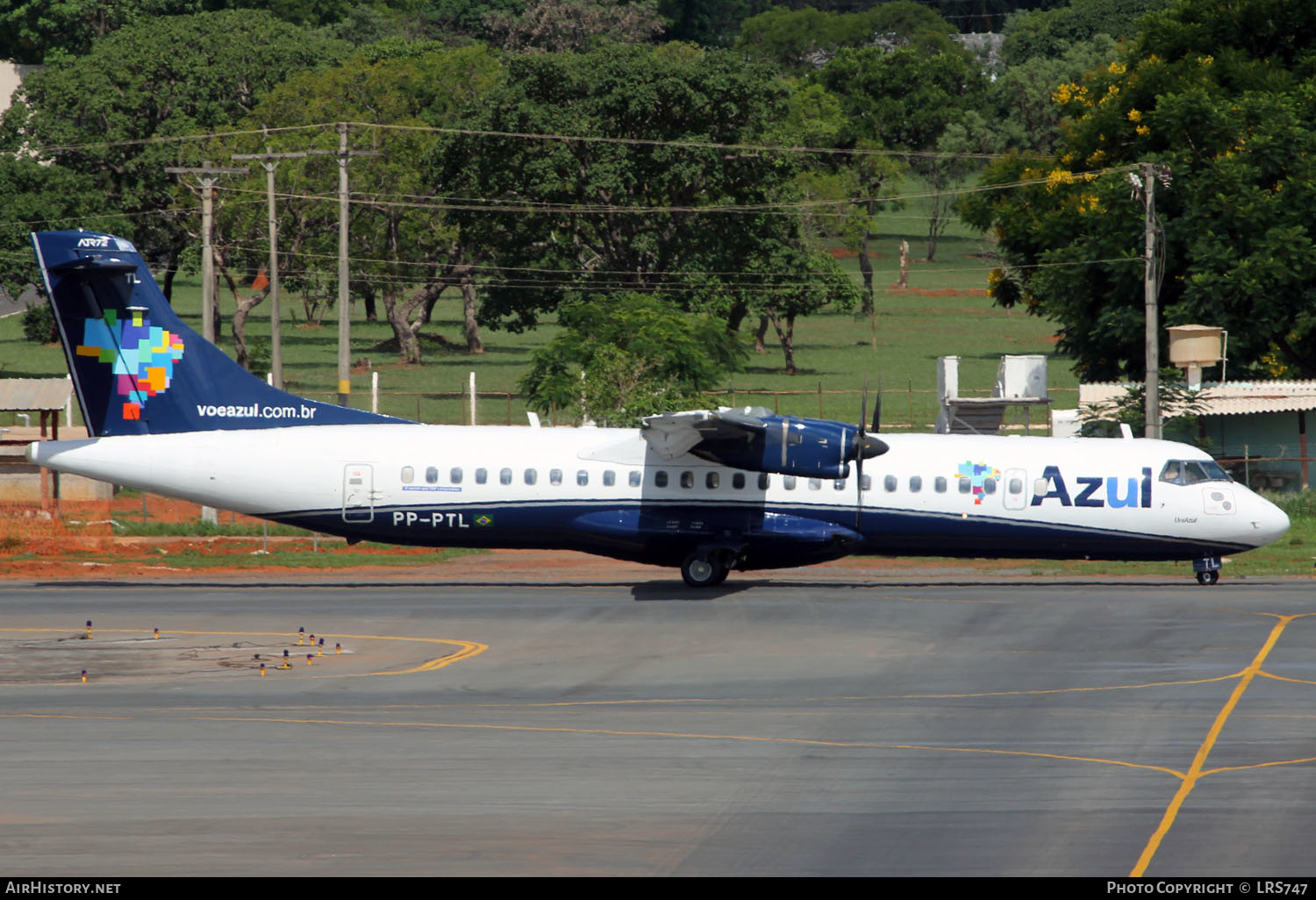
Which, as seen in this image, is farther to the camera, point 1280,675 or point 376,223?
point 376,223

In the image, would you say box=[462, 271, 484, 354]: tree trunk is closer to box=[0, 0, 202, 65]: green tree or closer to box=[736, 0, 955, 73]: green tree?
box=[0, 0, 202, 65]: green tree

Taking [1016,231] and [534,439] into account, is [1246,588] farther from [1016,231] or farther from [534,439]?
[1016,231]

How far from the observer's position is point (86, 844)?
13758 millimetres

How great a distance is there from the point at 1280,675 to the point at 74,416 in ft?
204

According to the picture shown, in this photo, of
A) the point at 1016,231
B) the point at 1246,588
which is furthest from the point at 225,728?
the point at 1016,231

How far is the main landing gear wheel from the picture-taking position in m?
32.3

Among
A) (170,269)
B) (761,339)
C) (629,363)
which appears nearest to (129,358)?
(629,363)

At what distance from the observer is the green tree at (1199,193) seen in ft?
167

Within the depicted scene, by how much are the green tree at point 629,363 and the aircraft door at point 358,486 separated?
16.1 m

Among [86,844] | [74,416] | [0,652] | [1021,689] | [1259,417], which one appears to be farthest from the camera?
[74,416]

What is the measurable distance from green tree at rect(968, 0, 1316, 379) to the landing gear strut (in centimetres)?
2075

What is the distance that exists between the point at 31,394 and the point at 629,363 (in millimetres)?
19103

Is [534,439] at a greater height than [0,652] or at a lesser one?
greater
